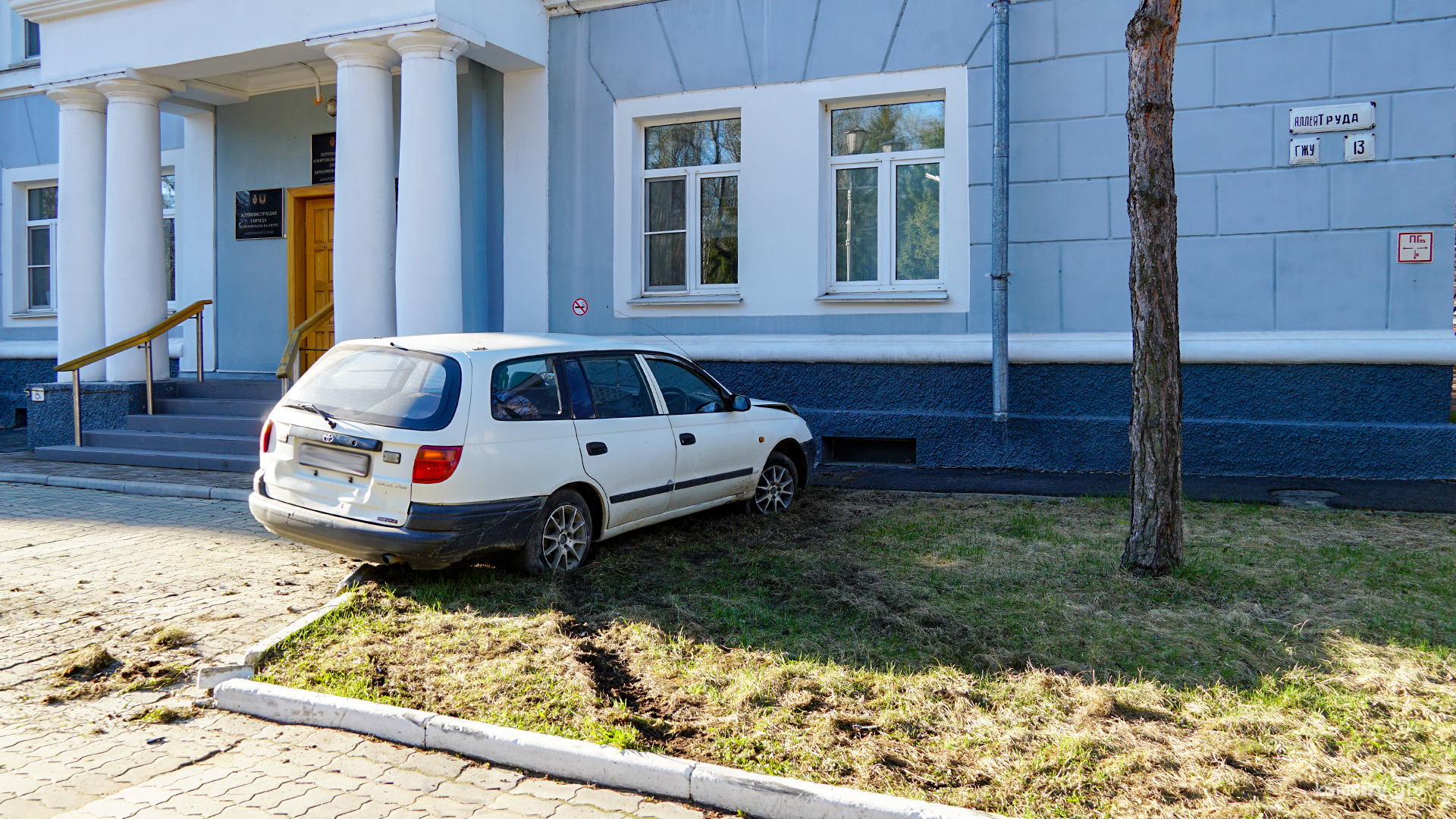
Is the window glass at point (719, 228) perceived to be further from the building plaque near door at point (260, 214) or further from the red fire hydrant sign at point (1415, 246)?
the red fire hydrant sign at point (1415, 246)

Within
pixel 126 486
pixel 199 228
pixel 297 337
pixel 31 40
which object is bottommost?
pixel 126 486

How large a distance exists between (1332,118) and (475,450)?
26.1ft

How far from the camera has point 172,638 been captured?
5035 mm

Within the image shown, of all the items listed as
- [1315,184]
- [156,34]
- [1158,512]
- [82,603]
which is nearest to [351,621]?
[82,603]

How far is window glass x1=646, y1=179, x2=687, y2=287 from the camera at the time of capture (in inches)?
472

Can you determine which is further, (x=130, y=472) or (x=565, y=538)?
(x=130, y=472)

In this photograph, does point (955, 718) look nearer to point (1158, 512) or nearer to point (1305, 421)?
point (1158, 512)

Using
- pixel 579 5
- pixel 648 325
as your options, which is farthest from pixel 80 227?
pixel 648 325

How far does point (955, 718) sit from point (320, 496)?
12.1 ft

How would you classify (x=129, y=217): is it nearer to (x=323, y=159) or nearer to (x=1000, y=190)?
(x=323, y=159)

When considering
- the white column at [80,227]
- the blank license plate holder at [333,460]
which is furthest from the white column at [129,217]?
the blank license plate holder at [333,460]

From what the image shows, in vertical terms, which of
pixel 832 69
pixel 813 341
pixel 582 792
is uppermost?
pixel 832 69

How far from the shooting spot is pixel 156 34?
39.0ft

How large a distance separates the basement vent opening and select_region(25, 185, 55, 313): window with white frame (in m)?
12.8
